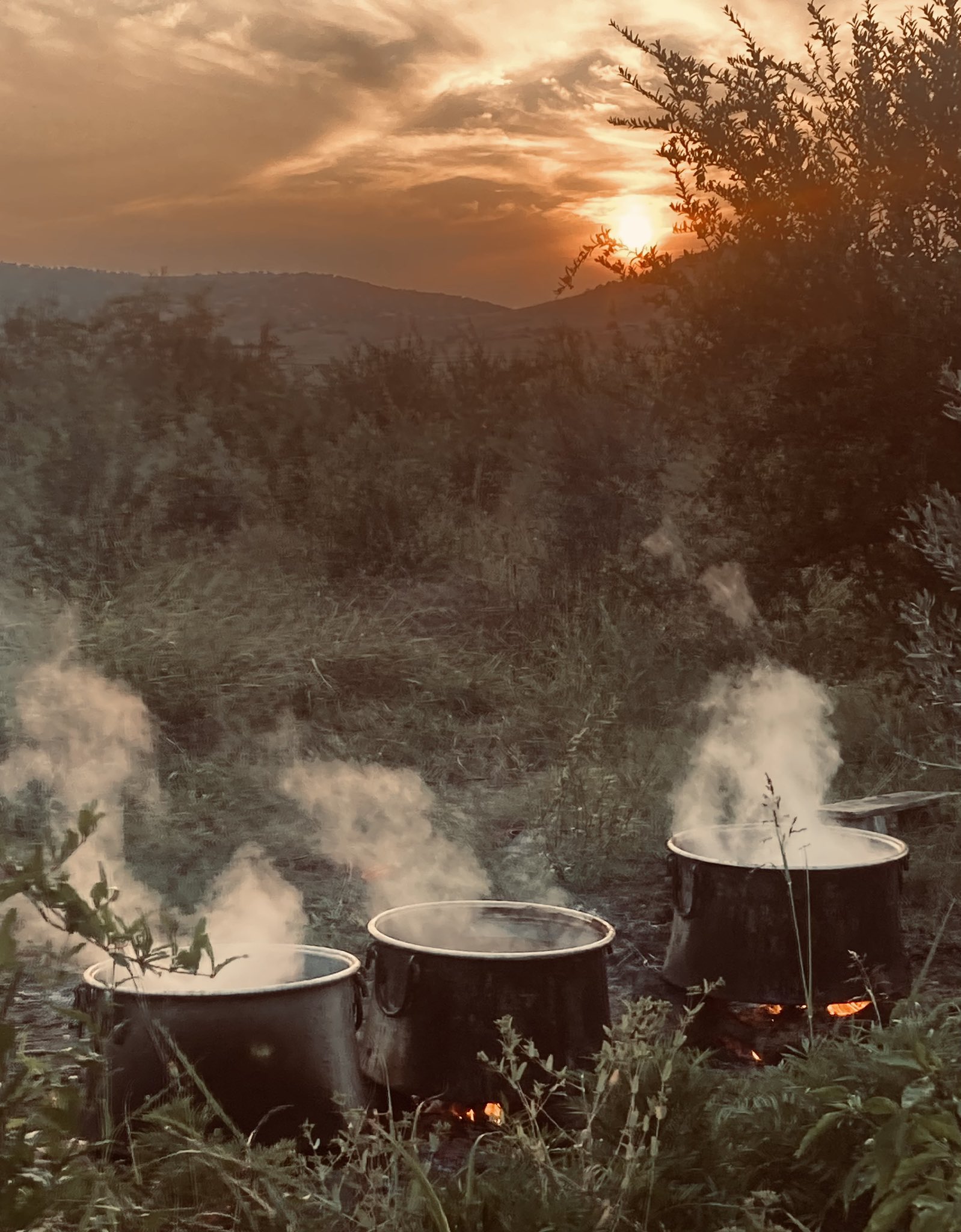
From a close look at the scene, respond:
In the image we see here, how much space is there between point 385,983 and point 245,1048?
58 centimetres

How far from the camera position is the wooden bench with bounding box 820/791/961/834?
5082 mm

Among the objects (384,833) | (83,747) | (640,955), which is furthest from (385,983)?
(83,747)

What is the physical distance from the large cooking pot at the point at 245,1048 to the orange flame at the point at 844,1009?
1.82 meters

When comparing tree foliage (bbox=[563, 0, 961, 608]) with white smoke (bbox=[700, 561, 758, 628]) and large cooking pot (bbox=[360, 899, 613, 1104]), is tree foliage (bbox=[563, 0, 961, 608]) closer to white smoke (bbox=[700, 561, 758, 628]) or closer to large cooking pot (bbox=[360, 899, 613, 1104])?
white smoke (bbox=[700, 561, 758, 628])

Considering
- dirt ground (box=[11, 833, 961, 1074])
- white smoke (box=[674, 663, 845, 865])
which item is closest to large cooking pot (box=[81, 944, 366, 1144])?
dirt ground (box=[11, 833, 961, 1074])

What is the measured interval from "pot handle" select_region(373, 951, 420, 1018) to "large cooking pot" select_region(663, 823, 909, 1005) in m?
1.12

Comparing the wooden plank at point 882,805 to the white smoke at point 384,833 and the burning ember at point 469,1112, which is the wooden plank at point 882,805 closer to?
the white smoke at point 384,833

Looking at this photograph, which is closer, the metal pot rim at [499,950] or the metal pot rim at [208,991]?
the metal pot rim at [208,991]

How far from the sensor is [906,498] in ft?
18.4

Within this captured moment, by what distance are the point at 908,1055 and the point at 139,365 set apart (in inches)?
432

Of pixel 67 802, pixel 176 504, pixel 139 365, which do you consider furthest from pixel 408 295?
pixel 67 802

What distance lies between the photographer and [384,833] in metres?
6.24

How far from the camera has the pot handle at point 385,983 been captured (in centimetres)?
298

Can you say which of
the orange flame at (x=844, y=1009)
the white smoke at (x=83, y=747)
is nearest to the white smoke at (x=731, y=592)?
the orange flame at (x=844, y=1009)
